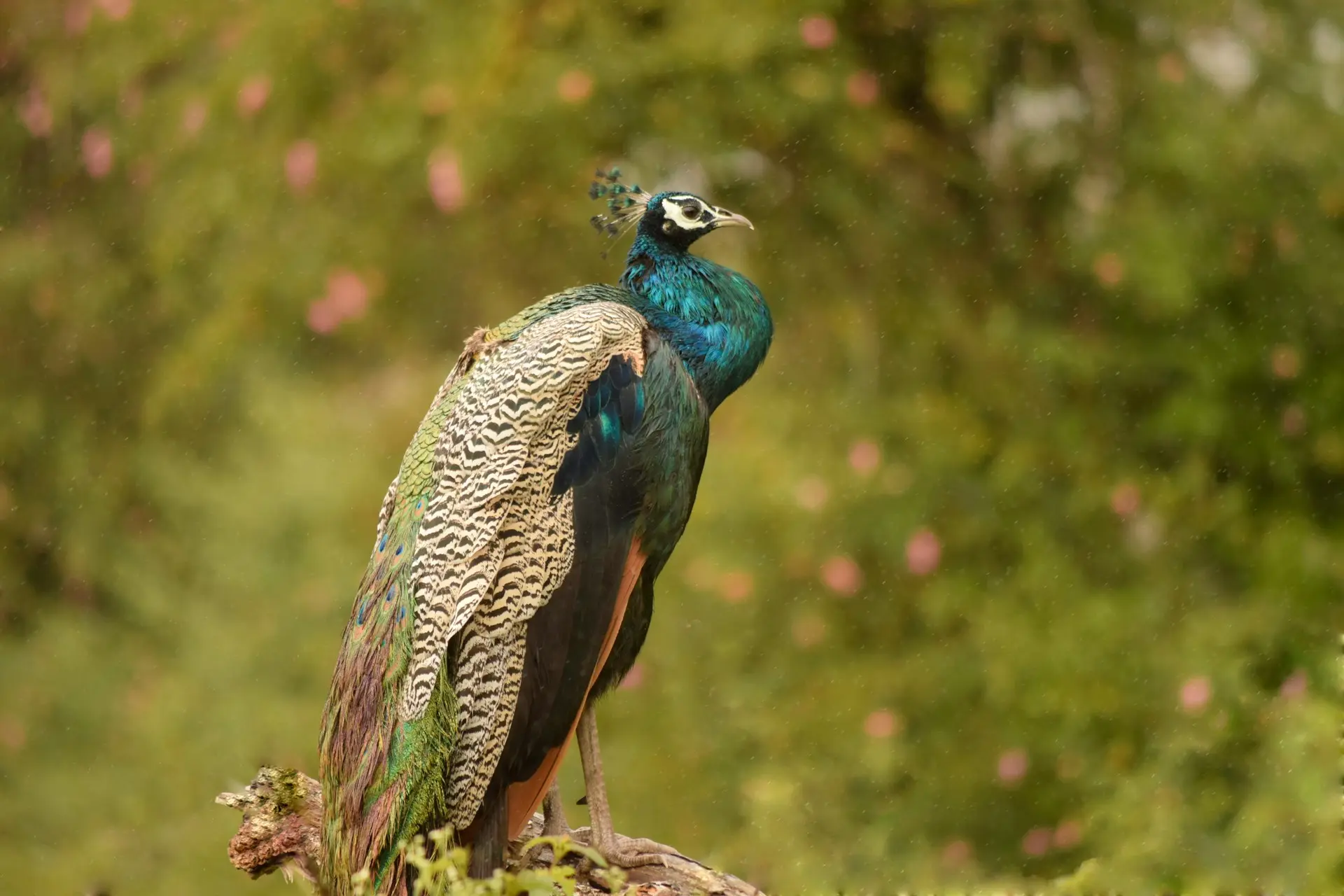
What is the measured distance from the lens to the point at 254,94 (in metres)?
4.80

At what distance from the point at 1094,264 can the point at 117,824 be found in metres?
3.28

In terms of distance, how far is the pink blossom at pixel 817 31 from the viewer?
4484 mm

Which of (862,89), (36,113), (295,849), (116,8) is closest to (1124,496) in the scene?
(862,89)

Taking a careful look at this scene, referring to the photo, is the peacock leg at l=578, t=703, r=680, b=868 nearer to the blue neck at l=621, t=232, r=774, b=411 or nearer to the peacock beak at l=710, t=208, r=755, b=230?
the blue neck at l=621, t=232, r=774, b=411

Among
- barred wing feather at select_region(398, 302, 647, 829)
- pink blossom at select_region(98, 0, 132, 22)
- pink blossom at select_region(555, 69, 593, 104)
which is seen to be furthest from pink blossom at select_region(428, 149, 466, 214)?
barred wing feather at select_region(398, 302, 647, 829)

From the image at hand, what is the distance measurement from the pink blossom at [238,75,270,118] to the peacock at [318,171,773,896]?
231 cm

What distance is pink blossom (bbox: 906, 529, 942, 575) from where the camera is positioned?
4555 mm

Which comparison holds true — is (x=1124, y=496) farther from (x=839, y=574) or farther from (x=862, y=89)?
(x=862, y=89)

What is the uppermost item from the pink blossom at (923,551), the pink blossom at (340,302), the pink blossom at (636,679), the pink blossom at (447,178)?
the pink blossom at (340,302)

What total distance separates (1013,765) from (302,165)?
2.62 meters

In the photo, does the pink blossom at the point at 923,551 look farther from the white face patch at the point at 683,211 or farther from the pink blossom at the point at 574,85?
the white face patch at the point at 683,211

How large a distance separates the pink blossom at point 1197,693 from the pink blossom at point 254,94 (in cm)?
305

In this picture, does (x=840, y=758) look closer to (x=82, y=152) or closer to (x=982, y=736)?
(x=982, y=736)

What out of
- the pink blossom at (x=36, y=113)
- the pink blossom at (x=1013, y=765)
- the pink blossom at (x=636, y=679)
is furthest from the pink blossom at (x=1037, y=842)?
the pink blossom at (x=36, y=113)
